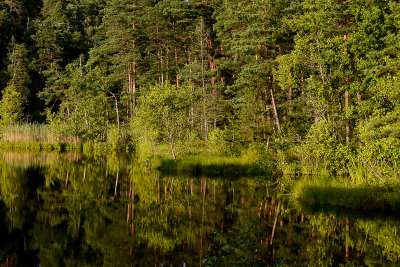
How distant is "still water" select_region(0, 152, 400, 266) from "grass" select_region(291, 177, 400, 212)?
72 cm

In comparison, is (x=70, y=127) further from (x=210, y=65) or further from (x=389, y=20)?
(x=389, y=20)

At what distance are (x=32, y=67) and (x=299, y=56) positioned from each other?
2002 inches

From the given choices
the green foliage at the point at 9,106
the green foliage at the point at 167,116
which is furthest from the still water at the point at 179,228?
the green foliage at the point at 9,106

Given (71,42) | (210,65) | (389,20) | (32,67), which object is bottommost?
(389,20)

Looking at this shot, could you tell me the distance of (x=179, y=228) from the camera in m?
10.8

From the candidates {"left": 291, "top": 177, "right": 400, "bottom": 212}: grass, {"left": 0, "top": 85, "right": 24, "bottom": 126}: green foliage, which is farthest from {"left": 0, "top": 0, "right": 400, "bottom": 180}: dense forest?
{"left": 291, "top": 177, "right": 400, "bottom": 212}: grass

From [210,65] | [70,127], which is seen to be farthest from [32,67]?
[210,65]

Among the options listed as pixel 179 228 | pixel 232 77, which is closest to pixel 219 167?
pixel 179 228

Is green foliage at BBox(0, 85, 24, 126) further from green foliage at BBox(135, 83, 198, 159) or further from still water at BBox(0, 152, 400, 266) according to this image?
still water at BBox(0, 152, 400, 266)

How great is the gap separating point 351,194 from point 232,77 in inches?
1086

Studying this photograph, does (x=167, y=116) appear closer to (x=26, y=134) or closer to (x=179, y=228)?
(x=179, y=228)

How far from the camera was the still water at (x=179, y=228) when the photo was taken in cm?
843

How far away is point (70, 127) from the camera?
3950 cm

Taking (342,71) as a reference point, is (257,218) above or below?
below
